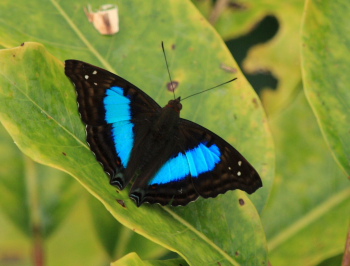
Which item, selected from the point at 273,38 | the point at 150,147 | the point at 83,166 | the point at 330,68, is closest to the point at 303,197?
the point at 330,68

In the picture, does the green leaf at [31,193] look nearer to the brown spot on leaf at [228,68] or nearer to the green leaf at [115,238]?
the green leaf at [115,238]

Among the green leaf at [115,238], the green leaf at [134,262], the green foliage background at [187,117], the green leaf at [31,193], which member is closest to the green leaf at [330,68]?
the green foliage background at [187,117]

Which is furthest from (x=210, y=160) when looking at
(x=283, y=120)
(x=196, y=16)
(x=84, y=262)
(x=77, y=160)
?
(x=84, y=262)

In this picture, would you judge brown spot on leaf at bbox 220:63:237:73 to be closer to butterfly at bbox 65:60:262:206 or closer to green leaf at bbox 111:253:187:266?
butterfly at bbox 65:60:262:206

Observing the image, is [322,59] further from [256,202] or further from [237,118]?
[256,202]

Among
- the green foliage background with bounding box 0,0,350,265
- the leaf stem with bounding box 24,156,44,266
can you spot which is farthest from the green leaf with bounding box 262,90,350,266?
the leaf stem with bounding box 24,156,44,266
